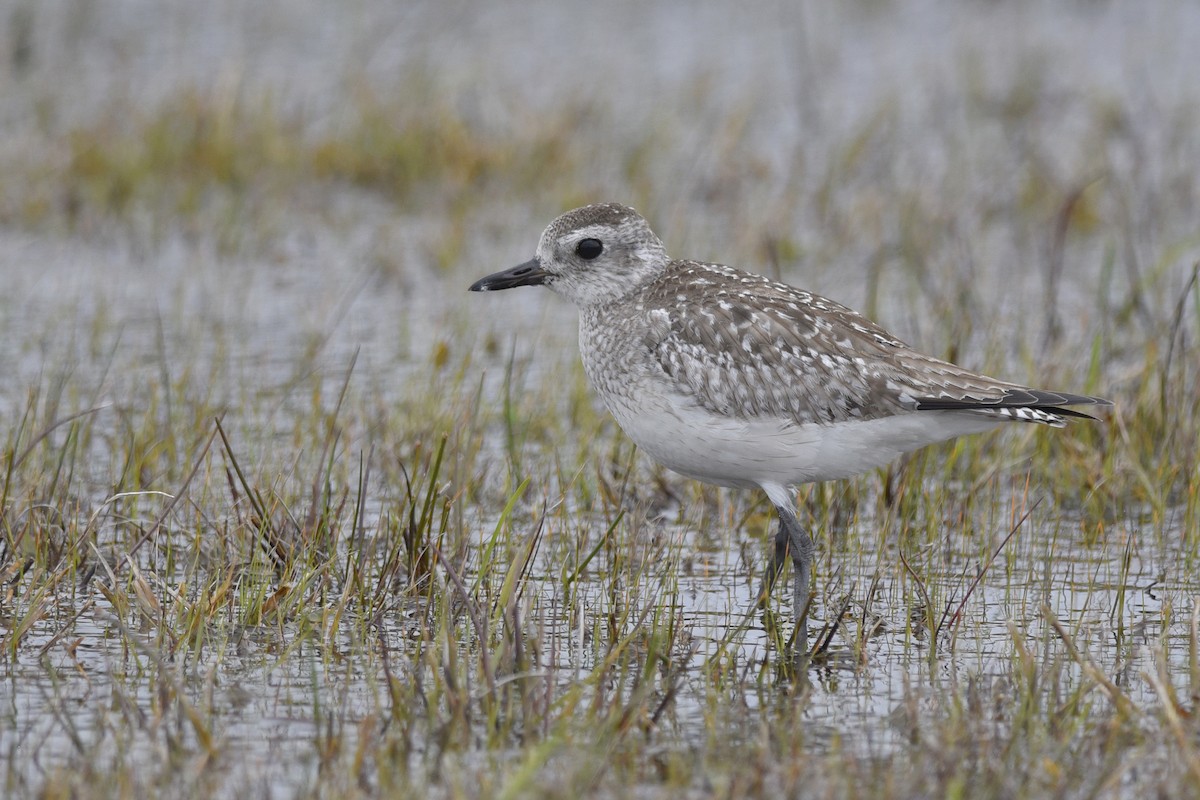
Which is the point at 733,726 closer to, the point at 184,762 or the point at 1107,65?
the point at 184,762

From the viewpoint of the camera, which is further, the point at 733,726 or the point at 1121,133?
the point at 1121,133

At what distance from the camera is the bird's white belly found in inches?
294

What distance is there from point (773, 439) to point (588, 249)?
143cm

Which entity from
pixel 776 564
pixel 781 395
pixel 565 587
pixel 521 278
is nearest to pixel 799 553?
pixel 776 564

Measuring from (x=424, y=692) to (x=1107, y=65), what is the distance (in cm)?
1394

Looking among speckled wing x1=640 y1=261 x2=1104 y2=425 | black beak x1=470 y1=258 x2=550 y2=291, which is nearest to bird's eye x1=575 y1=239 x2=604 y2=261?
black beak x1=470 y1=258 x2=550 y2=291

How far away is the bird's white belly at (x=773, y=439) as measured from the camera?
747cm

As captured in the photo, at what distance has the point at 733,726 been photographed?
627 cm

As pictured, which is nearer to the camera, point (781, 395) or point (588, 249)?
point (781, 395)

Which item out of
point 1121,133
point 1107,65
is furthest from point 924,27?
point 1121,133

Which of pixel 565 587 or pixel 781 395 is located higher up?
pixel 781 395

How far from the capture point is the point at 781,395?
296 inches

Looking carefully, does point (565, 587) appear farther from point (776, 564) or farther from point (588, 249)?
point (588, 249)

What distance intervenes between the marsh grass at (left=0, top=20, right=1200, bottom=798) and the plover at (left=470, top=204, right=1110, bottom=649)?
485 mm
